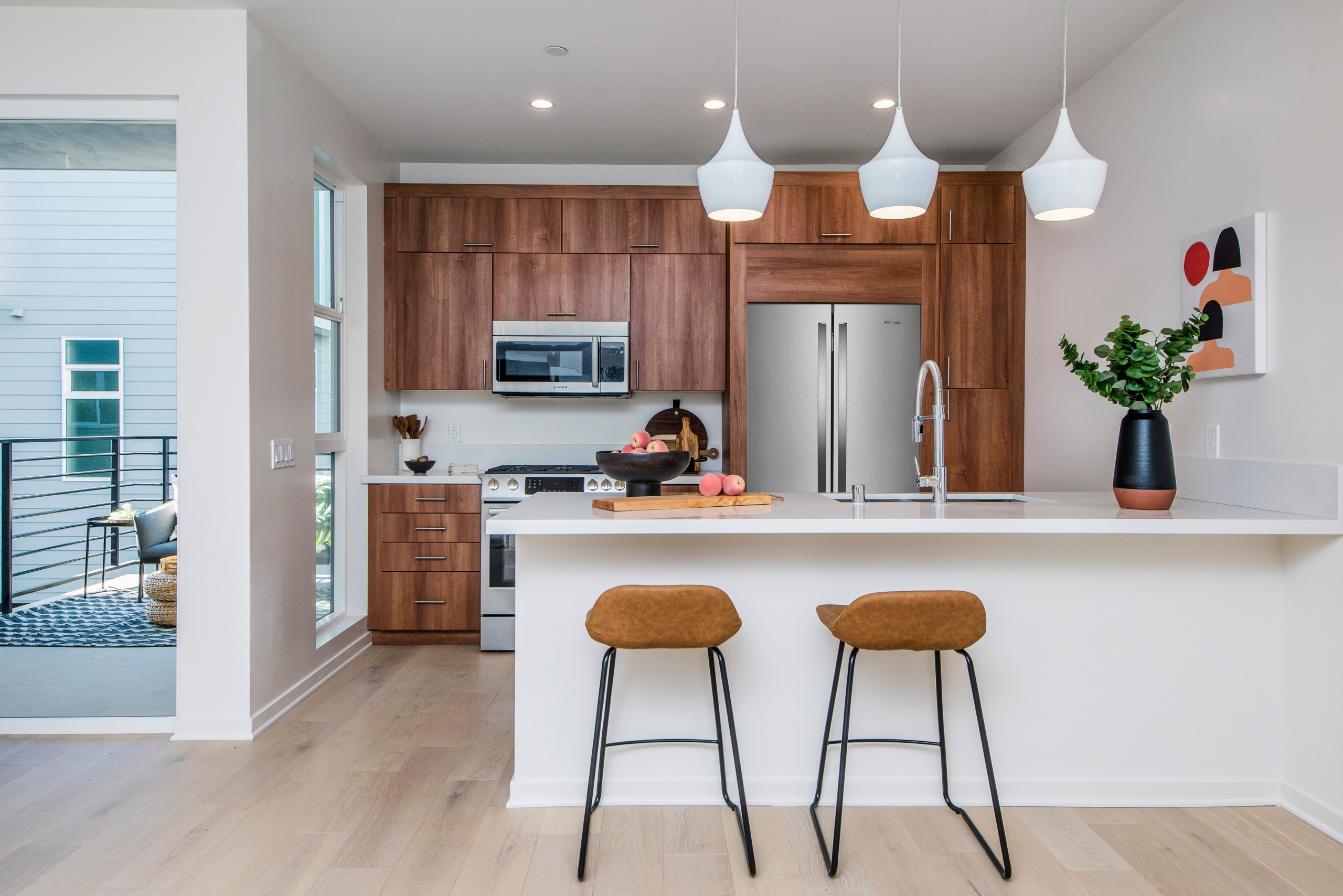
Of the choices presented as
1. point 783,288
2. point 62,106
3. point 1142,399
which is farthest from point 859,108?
point 62,106

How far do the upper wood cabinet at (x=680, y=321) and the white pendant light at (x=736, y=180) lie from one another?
213cm

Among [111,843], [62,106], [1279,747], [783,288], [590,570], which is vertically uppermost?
[62,106]

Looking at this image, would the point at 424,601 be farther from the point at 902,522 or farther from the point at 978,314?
the point at 978,314

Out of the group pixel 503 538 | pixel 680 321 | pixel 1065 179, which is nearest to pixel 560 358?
pixel 680 321

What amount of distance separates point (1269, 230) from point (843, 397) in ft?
6.42

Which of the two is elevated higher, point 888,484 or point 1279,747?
point 888,484

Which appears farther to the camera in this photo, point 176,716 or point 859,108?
point 859,108

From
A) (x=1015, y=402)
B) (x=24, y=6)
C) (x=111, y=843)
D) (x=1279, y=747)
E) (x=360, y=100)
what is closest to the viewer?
(x=111, y=843)

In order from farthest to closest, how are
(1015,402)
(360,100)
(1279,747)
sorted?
(1015,402) → (360,100) → (1279,747)

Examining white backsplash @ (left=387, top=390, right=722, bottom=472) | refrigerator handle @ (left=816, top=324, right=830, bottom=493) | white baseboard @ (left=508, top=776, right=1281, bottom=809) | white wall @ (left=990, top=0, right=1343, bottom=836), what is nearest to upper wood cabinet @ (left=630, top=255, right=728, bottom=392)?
white backsplash @ (left=387, top=390, right=722, bottom=472)

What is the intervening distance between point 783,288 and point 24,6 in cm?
326

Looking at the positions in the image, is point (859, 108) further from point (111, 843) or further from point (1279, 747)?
point (111, 843)

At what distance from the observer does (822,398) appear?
4.10 metres

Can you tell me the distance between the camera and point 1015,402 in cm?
409
